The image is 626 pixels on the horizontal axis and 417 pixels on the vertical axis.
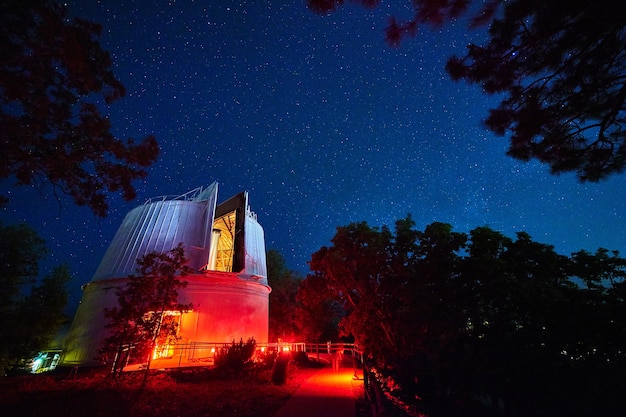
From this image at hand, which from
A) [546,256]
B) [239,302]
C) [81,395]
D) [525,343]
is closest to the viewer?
[81,395]

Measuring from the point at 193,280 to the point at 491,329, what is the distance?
1704 cm

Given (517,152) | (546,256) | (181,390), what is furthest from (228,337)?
(546,256)

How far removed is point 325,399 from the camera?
8734 millimetres

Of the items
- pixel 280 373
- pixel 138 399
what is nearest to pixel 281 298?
pixel 280 373

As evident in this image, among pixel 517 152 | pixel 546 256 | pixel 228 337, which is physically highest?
pixel 546 256

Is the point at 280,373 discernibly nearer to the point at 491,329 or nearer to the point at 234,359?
the point at 234,359

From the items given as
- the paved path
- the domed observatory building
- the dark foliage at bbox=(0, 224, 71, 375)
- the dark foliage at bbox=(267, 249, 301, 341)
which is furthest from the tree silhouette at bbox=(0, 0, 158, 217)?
the dark foliage at bbox=(267, 249, 301, 341)

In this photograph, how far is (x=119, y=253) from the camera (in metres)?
20.0

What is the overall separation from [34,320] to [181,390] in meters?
21.8

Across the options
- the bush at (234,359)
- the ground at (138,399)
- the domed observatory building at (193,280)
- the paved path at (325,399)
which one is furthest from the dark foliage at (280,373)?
the domed observatory building at (193,280)

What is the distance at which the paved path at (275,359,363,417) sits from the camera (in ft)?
24.2

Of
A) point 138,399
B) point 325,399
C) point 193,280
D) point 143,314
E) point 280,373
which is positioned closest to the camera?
point 138,399

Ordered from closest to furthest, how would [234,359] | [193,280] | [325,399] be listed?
[325,399] < [234,359] < [193,280]

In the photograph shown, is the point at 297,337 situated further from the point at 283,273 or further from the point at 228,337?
the point at 228,337
